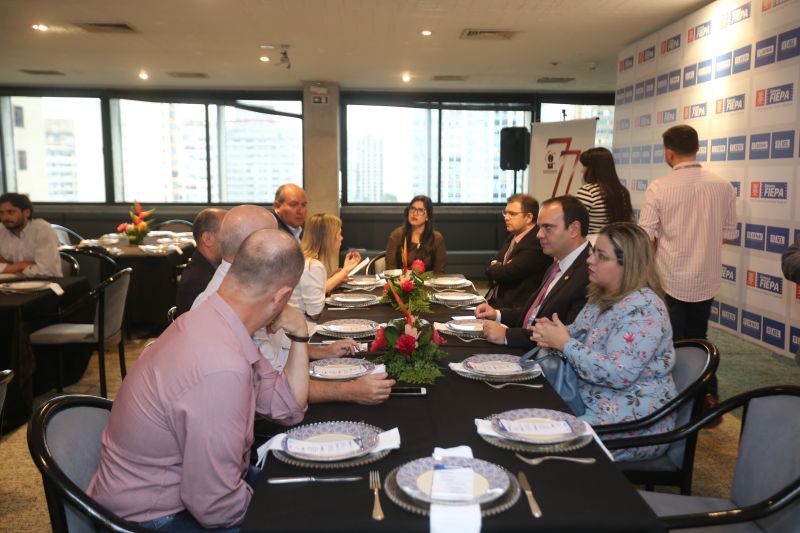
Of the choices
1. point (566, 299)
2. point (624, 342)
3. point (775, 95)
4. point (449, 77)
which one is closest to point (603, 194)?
point (775, 95)

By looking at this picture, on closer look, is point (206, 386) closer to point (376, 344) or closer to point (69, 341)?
point (376, 344)

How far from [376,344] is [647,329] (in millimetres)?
944

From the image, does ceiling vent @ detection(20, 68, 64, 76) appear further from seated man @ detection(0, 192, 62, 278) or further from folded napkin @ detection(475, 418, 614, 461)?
folded napkin @ detection(475, 418, 614, 461)

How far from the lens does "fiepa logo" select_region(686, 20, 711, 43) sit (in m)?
6.24

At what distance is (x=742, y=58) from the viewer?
5637mm

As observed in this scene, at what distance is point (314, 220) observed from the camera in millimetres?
4301

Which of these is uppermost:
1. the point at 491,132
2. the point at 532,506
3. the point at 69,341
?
the point at 491,132

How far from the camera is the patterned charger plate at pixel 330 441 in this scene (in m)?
1.70

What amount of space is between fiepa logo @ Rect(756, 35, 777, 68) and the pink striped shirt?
1.39 meters

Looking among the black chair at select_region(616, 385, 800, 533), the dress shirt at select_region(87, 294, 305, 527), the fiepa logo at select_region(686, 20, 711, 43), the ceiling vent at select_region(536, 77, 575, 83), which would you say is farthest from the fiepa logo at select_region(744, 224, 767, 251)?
the ceiling vent at select_region(536, 77, 575, 83)

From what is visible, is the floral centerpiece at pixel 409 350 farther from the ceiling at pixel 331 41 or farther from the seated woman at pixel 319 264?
the ceiling at pixel 331 41

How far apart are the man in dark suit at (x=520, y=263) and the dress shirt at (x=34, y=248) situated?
3293 millimetres

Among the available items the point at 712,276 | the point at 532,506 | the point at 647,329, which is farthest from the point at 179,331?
the point at 712,276

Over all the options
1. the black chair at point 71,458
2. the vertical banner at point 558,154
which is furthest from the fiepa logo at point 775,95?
the black chair at point 71,458
